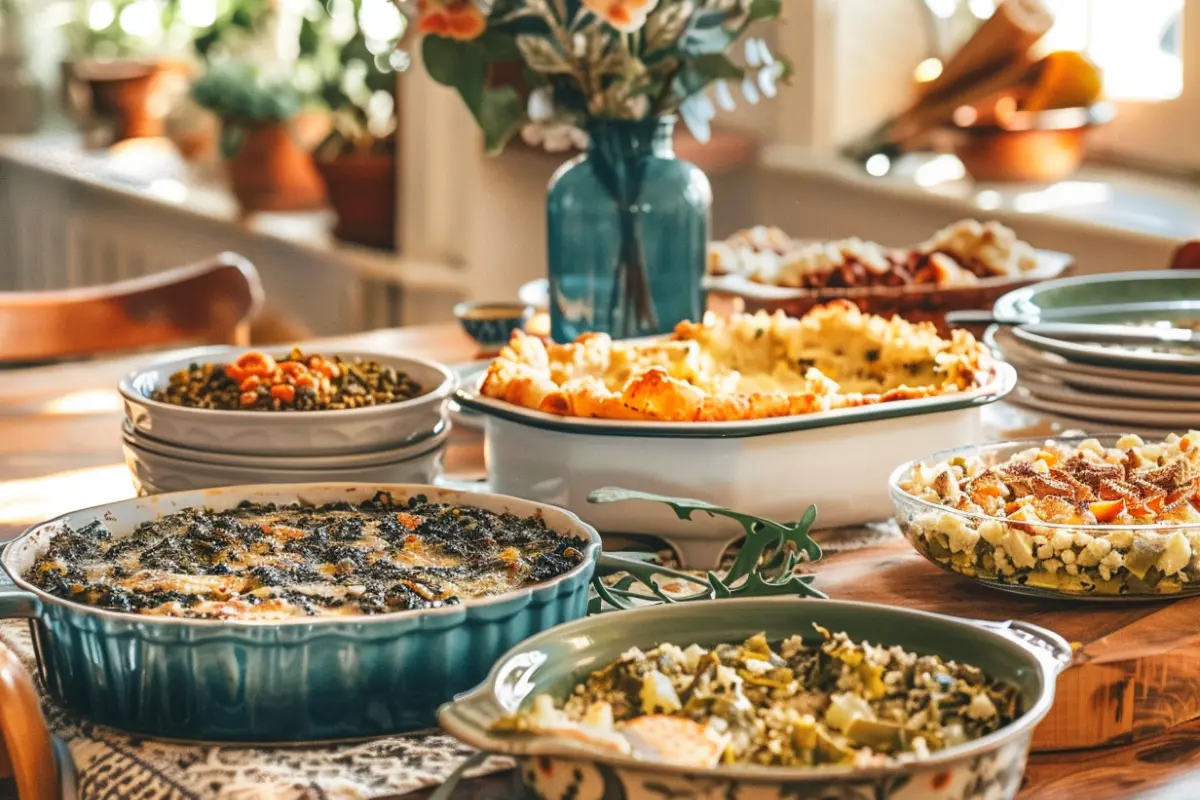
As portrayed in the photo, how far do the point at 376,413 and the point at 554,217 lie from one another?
46 centimetres

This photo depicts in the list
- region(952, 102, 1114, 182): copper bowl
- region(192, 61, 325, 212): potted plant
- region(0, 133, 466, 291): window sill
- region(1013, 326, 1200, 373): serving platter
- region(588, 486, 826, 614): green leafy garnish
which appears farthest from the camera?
region(192, 61, 325, 212): potted plant

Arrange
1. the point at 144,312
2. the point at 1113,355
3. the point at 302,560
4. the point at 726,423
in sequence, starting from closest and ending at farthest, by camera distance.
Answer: the point at 302,560 → the point at 726,423 → the point at 1113,355 → the point at 144,312

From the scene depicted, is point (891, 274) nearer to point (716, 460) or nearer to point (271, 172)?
point (716, 460)

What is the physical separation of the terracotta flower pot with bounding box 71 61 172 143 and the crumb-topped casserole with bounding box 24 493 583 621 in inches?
164

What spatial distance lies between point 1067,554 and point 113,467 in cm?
96

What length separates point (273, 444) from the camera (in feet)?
4.27

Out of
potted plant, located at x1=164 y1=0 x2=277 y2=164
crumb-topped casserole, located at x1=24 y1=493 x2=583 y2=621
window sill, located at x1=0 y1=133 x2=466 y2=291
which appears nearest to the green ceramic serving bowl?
crumb-topped casserole, located at x1=24 y1=493 x2=583 y2=621

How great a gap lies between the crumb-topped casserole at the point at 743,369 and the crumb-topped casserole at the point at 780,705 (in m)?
0.41

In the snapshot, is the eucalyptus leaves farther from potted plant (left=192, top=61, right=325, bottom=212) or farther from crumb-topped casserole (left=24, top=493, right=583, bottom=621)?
potted plant (left=192, top=61, right=325, bottom=212)

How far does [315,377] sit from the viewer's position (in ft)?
4.46

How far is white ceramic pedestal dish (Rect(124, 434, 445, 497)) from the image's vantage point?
1310 mm

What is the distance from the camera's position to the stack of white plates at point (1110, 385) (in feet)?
4.61

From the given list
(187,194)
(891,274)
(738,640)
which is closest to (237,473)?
(738,640)

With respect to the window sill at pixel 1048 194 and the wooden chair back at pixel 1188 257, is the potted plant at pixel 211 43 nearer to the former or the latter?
the window sill at pixel 1048 194
